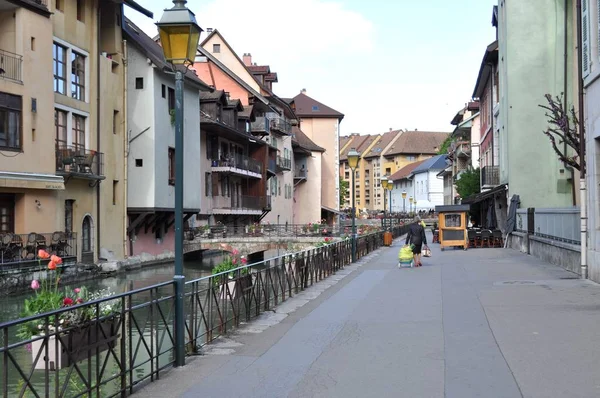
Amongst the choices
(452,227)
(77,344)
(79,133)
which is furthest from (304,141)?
(77,344)

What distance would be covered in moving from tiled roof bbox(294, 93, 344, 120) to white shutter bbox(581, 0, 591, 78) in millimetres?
74301

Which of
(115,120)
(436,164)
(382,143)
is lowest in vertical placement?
(115,120)

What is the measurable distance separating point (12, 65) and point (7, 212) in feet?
18.6

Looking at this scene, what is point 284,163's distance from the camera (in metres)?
72.8

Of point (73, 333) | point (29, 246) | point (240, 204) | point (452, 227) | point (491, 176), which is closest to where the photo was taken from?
point (73, 333)

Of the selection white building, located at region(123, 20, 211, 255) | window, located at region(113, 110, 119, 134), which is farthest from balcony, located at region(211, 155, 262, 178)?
window, located at region(113, 110, 119, 134)

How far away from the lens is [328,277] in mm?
21656

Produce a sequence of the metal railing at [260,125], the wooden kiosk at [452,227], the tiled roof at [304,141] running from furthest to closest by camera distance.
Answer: the tiled roof at [304,141] → the metal railing at [260,125] → the wooden kiosk at [452,227]

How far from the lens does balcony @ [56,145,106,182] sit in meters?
31.6

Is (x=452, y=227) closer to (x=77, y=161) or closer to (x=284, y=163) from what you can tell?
(x=77, y=161)

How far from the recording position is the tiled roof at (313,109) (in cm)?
9256

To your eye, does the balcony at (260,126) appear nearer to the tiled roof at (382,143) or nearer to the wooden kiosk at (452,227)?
the wooden kiosk at (452,227)

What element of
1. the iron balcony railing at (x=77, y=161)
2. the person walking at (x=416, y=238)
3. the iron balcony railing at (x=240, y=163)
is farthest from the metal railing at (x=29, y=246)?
the iron balcony railing at (x=240, y=163)

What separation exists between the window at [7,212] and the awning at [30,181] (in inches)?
41.4
